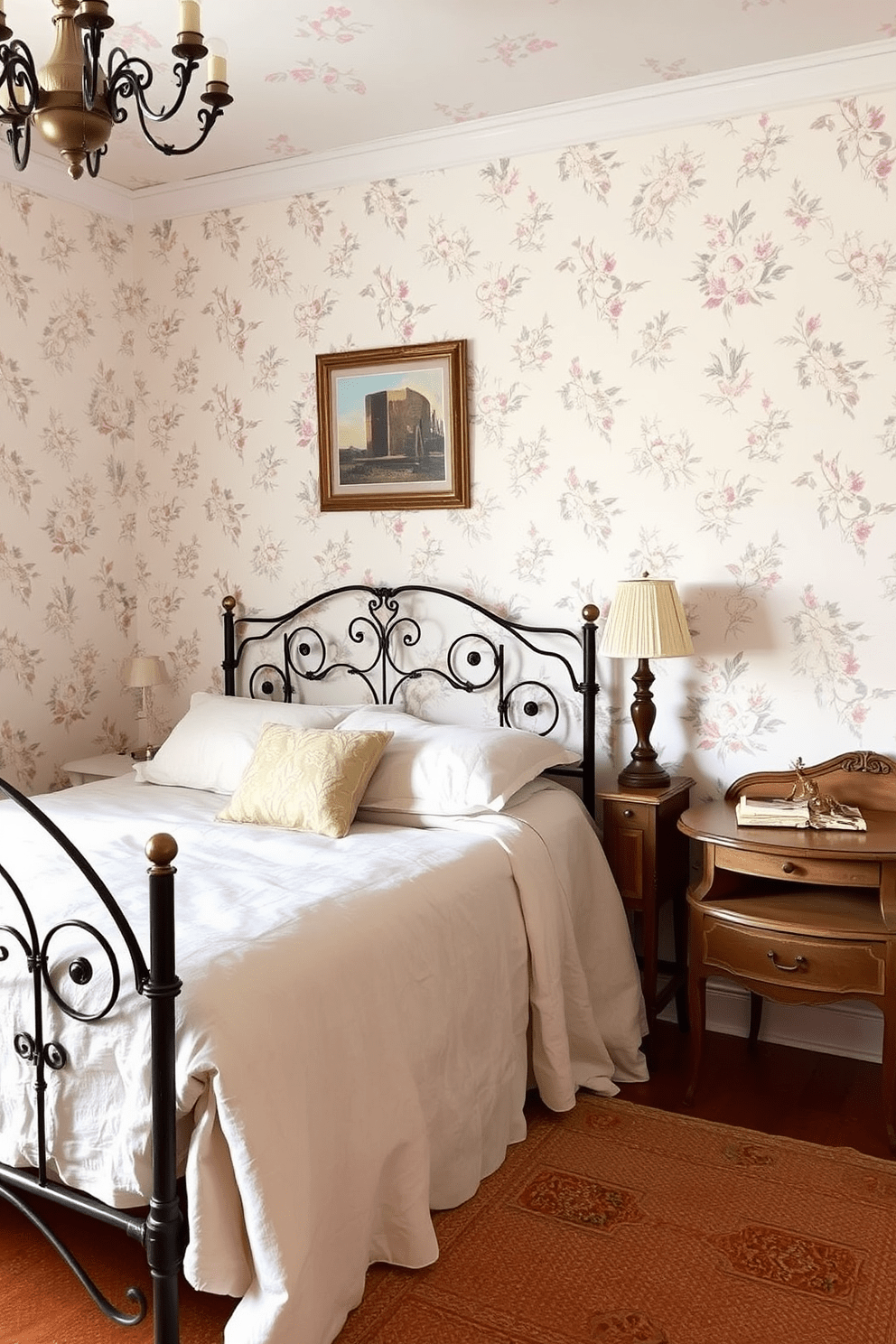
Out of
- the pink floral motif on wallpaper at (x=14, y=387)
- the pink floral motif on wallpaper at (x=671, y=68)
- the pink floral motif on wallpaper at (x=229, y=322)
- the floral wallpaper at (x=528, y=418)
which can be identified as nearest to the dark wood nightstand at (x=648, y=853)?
the floral wallpaper at (x=528, y=418)

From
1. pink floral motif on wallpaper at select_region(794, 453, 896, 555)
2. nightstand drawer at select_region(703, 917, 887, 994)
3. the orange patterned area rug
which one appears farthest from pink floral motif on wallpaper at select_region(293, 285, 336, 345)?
the orange patterned area rug

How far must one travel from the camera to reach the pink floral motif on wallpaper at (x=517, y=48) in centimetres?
286

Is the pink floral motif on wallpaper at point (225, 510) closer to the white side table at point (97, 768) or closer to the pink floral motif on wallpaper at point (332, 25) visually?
the white side table at point (97, 768)

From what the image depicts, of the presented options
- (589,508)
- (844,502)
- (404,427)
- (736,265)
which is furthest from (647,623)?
(404,427)

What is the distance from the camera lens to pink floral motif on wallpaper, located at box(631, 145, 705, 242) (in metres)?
3.18

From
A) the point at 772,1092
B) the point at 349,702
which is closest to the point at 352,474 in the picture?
the point at 349,702

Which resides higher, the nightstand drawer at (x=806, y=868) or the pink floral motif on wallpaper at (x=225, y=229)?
the pink floral motif on wallpaper at (x=225, y=229)

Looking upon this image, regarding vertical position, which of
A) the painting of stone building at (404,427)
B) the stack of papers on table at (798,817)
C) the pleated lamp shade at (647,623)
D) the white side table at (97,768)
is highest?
the painting of stone building at (404,427)

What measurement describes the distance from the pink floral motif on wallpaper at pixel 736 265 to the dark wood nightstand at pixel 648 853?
1.37m

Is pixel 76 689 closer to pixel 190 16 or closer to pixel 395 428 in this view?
pixel 395 428

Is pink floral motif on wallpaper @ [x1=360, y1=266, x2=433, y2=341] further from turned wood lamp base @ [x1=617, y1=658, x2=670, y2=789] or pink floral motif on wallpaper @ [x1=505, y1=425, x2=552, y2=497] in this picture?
turned wood lamp base @ [x1=617, y1=658, x2=670, y2=789]

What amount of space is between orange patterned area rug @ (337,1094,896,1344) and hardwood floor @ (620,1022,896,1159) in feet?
0.28

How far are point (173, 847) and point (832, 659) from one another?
203cm

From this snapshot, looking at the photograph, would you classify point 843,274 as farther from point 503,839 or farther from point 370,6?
point 503,839
